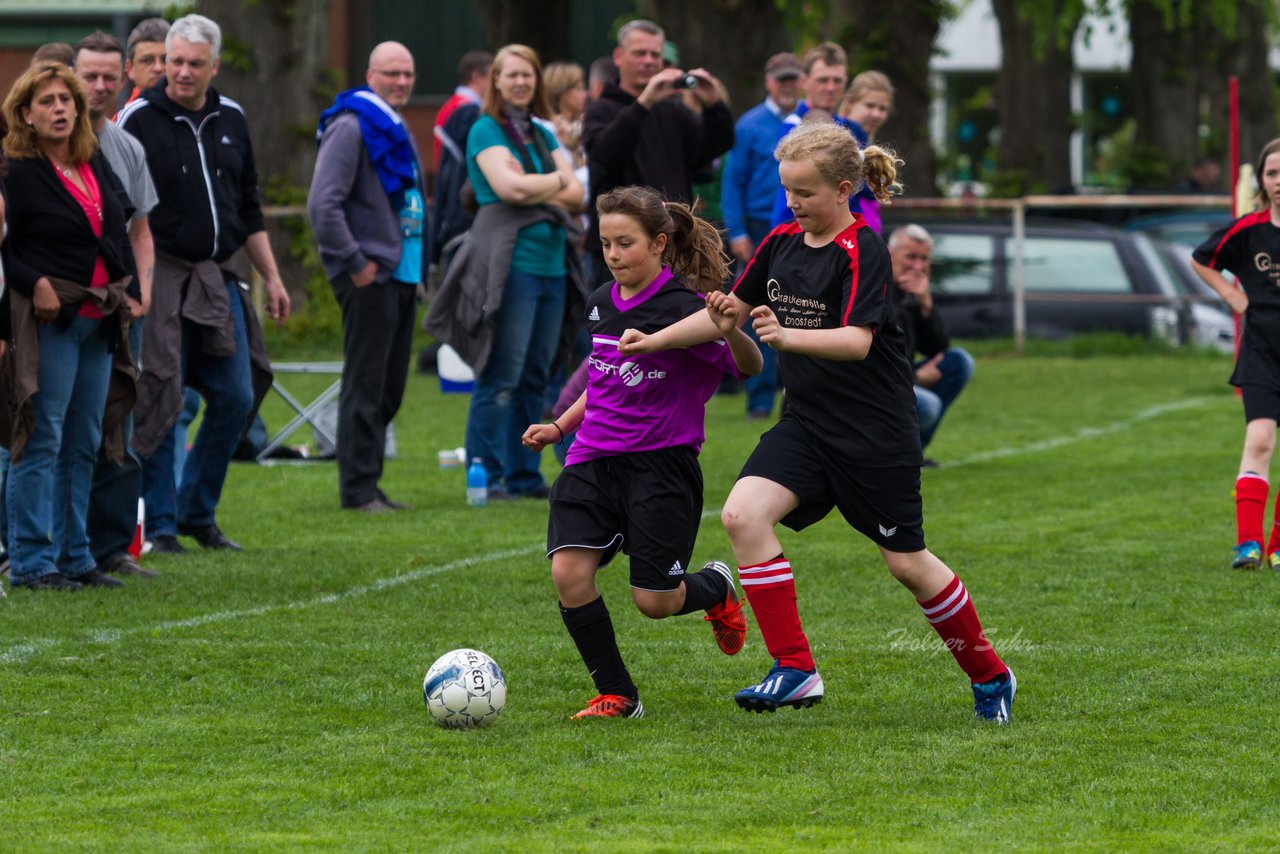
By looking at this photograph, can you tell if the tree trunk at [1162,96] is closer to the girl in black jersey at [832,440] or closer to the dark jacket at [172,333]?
the dark jacket at [172,333]

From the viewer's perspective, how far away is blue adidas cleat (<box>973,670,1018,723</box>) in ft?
18.9

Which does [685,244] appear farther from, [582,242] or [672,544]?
[582,242]

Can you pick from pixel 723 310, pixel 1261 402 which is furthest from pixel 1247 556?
pixel 723 310

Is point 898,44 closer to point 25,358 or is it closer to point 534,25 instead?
point 534,25

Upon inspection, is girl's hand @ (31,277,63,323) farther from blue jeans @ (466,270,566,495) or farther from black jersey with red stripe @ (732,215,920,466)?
blue jeans @ (466,270,566,495)

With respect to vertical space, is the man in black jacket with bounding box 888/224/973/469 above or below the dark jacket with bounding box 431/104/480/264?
below

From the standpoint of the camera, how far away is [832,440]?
18.7ft

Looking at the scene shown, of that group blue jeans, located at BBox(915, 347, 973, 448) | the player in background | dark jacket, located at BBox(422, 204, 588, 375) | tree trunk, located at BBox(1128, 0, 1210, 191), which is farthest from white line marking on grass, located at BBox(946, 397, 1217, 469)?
tree trunk, located at BBox(1128, 0, 1210, 191)

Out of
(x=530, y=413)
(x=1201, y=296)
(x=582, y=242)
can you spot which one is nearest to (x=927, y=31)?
(x=1201, y=296)

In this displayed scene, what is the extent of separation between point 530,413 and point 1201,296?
11680 mm

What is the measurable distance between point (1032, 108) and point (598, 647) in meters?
27.5

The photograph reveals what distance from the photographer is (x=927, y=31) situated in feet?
74.1

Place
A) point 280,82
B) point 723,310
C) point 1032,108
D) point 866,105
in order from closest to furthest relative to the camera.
Result: point 723,310, point 866,105, point 280,82, point 1032,108

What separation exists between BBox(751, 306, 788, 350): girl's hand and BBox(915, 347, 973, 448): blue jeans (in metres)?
6.38
